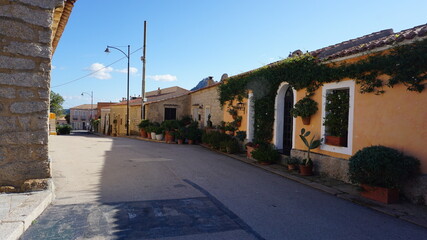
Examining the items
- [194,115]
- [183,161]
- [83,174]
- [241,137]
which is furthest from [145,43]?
[83,174]

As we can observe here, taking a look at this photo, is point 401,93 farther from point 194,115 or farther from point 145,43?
point 145,43

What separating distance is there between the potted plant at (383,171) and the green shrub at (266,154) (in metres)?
3.84

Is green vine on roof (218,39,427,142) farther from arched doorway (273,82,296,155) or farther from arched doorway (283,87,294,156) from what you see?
arched doorway (283,87,294,156)

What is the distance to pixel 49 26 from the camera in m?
4.82

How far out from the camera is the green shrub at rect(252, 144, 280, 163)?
9609 millimetres

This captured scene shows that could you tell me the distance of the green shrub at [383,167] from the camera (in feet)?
17.7

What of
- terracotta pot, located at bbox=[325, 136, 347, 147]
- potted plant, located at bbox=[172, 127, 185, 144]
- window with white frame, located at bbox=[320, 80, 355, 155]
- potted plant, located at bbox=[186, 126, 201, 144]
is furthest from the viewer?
potted plant, located at bbox=[172, 127, 185, 144]

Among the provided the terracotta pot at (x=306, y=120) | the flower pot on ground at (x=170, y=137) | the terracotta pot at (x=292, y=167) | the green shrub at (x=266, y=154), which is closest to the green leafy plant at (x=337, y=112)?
the terracotta pot at (x=306, y=120)

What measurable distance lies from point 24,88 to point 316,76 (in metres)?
7.04

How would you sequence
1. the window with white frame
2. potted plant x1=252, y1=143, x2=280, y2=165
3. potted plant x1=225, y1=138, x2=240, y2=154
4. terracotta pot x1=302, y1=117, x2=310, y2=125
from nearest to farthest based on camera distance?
1. the window with white frame
2. terracotta pot x1=302, y1=117, x2=310, y2=125
3. potted plant x1=252, y1=143, x2=280, y2=165
4. potted plant x1=225, y1=138, x2=240, y2=154

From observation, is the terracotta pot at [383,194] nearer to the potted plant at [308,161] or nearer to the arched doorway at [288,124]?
the potted plant at [308,161]

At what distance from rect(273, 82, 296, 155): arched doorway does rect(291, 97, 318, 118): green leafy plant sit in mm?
1471

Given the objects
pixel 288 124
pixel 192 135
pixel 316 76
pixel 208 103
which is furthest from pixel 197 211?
pixel 208 103

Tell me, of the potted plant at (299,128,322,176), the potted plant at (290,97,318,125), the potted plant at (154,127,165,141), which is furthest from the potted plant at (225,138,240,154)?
the potted plant at (154,127,165,141)
